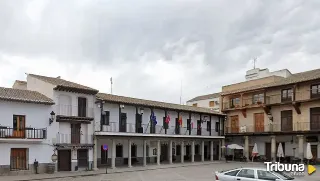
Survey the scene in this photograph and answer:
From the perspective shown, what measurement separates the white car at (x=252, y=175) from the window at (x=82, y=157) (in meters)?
17.1

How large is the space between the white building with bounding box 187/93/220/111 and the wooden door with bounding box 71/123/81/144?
99.9 feet

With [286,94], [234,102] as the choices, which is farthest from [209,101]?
[286,94]

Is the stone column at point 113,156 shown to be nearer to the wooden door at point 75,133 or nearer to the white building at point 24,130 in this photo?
the wooden door at point 75,133

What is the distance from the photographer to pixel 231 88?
4869cm

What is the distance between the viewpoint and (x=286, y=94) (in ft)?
134

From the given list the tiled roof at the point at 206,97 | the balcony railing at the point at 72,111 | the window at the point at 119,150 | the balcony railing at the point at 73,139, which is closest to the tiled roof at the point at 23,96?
the balcony railing at the point at 72,111

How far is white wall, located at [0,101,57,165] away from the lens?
27.1m

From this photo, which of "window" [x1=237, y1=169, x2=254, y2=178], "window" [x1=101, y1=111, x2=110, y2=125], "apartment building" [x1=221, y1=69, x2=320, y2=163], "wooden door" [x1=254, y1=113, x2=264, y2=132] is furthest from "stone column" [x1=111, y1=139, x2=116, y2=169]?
"wooden door" [x1=254, y1=113, x2=264, y2=132]

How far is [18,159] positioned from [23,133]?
6.38 feet

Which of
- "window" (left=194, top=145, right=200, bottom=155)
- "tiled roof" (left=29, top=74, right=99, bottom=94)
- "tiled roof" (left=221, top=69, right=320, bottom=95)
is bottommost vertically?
"window" (left=194, top=145, right=200, bottom=155)

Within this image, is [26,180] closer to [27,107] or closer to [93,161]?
[27,107]

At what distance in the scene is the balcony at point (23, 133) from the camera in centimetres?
2661

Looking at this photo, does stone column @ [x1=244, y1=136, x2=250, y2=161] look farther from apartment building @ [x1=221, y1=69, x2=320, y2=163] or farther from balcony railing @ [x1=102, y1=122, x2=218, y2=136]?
balcony railing @ [x1=102, y1=122, x2=218, y2=136]

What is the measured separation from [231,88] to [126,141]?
1782 cm
